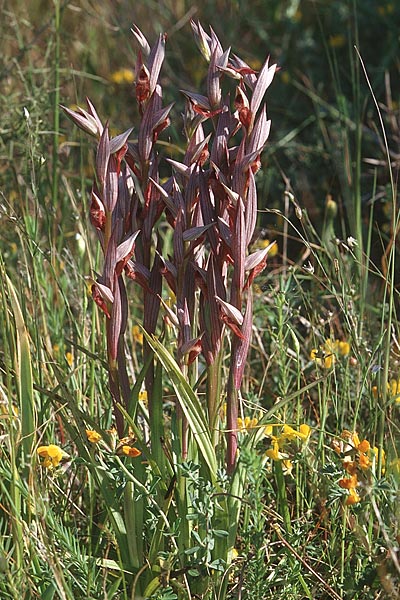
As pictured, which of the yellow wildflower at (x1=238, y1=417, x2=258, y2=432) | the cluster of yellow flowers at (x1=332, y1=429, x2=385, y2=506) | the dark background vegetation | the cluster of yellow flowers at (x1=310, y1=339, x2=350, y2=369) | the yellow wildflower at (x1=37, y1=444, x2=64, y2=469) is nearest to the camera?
the cluster of yellow flowers at (x1=332, y1=429, x2=385, y2=506)

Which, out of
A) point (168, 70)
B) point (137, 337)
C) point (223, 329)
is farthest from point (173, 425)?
point (168, 70)

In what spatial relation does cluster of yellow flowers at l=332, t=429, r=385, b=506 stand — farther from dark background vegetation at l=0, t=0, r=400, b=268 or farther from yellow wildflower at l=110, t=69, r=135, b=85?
yellow wildflower at l=110, t=69, r=135, b=85

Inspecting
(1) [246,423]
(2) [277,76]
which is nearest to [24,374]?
(1) [246,423]

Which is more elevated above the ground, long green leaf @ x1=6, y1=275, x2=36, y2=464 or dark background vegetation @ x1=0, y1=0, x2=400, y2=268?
dark background vegetation @ x1=0, y1=0, x2=400, y2=268

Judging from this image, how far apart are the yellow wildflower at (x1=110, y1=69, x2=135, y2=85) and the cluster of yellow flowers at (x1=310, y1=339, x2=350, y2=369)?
2.31 m

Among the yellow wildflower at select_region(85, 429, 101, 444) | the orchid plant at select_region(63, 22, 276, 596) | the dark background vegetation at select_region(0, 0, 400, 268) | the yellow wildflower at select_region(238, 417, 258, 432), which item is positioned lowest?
the yellow wildflower at select_region(238, 417, 258, 432)

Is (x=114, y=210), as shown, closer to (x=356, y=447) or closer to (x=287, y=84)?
(x=356, y=447)

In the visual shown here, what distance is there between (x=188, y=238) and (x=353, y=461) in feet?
1.52

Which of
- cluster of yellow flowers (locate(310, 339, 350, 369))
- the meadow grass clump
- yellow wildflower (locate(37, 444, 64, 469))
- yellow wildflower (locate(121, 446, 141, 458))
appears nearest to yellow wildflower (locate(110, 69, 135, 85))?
cluster of yellow flowers (locate(310, 339, 350, 369))

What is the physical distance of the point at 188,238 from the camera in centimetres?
130

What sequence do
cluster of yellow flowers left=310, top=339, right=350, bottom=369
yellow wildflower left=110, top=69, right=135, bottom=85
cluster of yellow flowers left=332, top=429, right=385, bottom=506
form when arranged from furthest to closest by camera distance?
yellow wildflower left=110, top=69, right=135, bottom=85, cluster of yellow flowers left=310, top=339, right=350, bottom=369, cluster of yellow flowers left=332, top=429, right=385, bottom=506

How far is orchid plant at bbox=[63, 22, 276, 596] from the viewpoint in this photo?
130 centimetres

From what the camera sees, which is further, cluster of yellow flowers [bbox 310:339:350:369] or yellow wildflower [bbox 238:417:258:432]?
cluster of yellow flowers [bbox 310:339:350:369]

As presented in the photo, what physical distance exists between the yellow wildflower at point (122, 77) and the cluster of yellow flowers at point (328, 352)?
2.31 meters
